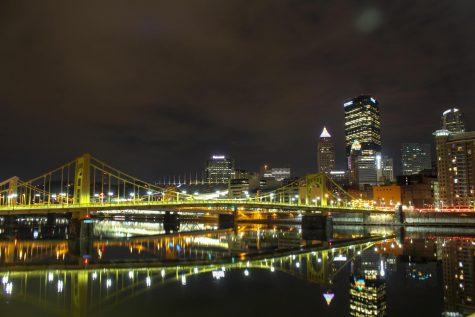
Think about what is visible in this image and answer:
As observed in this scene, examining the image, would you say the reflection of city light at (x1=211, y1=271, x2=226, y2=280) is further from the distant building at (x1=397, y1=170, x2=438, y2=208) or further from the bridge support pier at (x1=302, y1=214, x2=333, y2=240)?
the distant building at (x1=397, y1=170, x2=438, y2=208)

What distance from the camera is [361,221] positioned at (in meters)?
97.9

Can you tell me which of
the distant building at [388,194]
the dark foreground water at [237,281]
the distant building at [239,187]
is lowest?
the dark foreground water at [237,281]

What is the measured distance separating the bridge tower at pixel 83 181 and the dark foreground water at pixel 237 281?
883 centimetres

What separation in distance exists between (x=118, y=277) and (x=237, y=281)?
332 inches

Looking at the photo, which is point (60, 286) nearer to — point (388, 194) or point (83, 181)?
point (83, 181)

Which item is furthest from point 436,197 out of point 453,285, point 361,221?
point 453,285

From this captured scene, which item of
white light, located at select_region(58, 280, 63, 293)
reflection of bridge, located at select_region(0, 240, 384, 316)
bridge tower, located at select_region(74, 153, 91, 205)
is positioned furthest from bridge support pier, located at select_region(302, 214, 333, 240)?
white light, located at select_region(58, 280, 63, 293)

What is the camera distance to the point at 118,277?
30.2 meters

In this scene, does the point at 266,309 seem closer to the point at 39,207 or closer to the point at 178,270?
the point at 178,270

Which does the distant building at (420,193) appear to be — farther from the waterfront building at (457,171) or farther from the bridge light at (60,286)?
the bridge light at (60,286)

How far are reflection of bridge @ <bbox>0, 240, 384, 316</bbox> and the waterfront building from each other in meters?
88.2

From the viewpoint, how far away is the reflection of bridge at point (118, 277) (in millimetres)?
23391

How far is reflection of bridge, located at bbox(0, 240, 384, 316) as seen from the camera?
76.7 feet

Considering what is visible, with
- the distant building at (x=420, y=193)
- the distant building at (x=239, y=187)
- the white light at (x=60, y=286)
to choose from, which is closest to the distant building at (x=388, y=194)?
the distant building at (x=420, y=193)
